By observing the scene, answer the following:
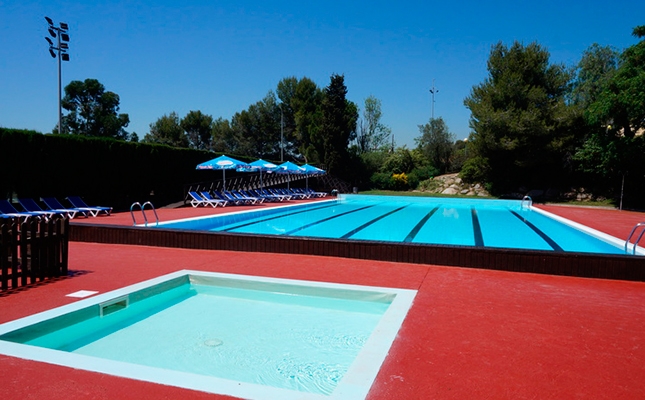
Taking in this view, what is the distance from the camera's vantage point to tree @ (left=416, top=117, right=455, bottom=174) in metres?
37.9

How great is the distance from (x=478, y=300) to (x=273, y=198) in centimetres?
1864

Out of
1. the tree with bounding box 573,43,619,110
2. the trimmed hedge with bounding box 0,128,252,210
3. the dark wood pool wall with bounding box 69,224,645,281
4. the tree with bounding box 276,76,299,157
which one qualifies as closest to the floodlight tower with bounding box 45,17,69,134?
the trimmed hedge with bounding box 0,128,252,210

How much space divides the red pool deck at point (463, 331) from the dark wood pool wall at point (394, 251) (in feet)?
0.74

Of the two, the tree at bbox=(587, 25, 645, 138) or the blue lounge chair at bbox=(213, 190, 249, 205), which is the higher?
the tree at bbox=(587, 25, 645, 138)

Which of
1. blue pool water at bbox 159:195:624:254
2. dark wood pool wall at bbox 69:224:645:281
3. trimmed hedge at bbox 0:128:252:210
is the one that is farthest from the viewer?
trimmed hedge at bbox 0:128:252:210

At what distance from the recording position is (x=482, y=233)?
42.6ft

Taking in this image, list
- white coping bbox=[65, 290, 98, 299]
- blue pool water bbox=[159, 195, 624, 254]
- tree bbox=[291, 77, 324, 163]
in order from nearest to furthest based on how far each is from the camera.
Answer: white coping bbox=[65, 290, 98, 299], blue pool water bbox=[159, 195, 624, 254], tree bbox=[291, 77, 324, 163]

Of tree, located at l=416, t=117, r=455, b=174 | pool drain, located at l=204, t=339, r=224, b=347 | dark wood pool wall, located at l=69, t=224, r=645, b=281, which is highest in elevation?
tree, located at l=416, t=117, r=455, b=174

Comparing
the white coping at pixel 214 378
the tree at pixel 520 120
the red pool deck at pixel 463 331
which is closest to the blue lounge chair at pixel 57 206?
the red pool deck at pixel 463 331

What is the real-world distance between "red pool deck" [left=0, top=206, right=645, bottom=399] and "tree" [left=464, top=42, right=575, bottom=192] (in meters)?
21.4

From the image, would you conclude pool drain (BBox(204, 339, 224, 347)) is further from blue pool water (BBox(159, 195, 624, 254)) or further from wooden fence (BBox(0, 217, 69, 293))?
blue pool water (BBox(159, 195, 624, 254))

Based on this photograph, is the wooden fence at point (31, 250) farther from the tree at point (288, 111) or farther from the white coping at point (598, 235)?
the tree at point (288, 111)

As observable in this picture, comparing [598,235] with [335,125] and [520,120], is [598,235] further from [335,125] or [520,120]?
[335,125]

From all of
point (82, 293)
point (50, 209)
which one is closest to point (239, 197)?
point (50, 209)
